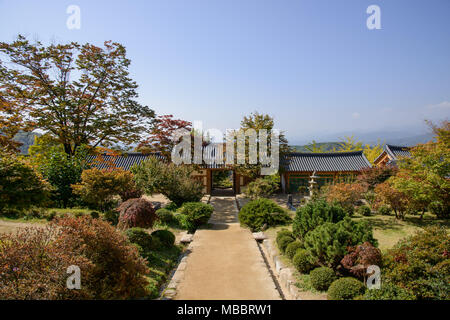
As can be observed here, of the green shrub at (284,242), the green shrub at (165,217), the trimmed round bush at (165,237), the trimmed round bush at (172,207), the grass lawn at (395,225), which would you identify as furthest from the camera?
the trimmed round bush at (172,207)

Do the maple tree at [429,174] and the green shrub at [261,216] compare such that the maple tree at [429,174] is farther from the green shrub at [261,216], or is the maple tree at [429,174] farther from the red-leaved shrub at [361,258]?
the red-leaved shrub at [361,258]

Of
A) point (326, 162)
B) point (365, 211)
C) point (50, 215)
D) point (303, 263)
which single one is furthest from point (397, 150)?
point (50, 215)

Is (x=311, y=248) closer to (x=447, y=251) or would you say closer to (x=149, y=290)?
(x=447, y=251)

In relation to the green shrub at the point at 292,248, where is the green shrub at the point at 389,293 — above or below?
above

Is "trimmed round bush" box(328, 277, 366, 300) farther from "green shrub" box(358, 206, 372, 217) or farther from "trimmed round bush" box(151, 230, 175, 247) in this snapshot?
"green shrub" box(358, 206, 372, 217)

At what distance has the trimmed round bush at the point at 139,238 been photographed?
7.60 meters

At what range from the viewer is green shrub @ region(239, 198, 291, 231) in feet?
35.8

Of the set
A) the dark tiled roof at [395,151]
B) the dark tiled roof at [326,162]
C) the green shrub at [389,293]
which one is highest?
the dark tiled roof at [395,151]

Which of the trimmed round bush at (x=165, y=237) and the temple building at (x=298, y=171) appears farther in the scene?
the temple building at (x=298, y=171)

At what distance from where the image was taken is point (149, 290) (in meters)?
5.54

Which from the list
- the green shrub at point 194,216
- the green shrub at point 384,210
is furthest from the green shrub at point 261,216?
the green shrub at point 384,210

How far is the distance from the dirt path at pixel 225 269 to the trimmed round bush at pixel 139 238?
1359 millimetres

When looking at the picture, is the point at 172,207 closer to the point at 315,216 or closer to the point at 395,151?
the point at 315,216

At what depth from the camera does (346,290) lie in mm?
5082
